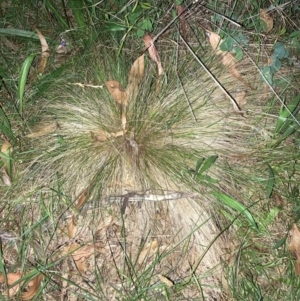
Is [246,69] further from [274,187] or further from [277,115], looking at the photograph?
[274,187]

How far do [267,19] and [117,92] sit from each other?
2.43ft

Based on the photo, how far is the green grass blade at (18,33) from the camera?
1.81 meters

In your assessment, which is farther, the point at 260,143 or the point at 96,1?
the point at 96,1

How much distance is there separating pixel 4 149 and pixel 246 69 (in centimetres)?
103

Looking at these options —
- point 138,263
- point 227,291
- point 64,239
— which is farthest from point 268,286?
point 64,239

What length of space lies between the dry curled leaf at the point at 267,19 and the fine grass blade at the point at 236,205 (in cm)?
78

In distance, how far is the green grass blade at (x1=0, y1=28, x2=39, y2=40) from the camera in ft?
5.94

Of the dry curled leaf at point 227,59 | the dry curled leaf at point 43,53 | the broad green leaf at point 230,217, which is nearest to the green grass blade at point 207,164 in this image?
the broad green leaf at point 230,217

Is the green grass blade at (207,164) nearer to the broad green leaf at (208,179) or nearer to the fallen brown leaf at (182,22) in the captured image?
the broad green leaf at (208,179)

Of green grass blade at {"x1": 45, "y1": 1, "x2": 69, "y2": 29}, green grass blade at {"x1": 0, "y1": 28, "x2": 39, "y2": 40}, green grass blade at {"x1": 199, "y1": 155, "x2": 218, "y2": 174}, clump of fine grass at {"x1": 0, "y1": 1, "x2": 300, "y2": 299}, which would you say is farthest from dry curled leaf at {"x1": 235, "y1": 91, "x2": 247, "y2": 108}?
green grass blade at {"x1": 0, "y1": 28, "x2": 39, "y2": 40}

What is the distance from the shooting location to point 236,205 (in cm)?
157

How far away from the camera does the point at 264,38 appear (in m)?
1.88

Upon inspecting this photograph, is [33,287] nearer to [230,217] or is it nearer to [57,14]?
[230,217]

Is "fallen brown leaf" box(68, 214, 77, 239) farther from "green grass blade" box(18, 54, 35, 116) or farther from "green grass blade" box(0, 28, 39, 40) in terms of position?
"green grass blade" box(0, 28, 39, 40)
